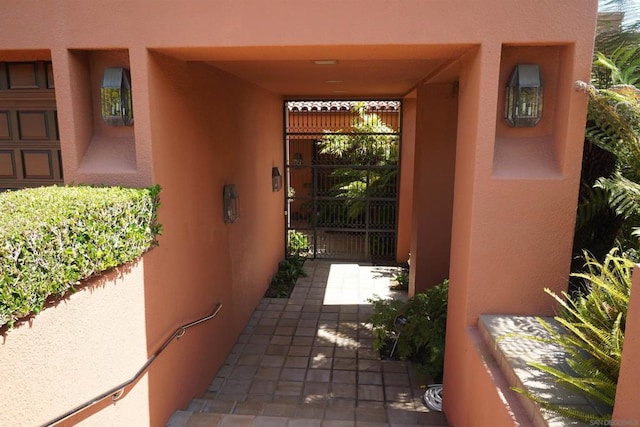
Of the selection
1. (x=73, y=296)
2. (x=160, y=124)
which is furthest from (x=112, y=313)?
(x=160, y=124)

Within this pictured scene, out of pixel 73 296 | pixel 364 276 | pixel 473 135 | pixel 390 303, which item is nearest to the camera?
pixel 73 296

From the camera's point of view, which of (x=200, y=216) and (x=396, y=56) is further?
(x=200, y=216)

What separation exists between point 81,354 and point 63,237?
0.67 m

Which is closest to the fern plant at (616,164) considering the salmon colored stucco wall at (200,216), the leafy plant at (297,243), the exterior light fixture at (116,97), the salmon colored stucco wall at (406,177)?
the salmon colored stucco wall at (200,216)

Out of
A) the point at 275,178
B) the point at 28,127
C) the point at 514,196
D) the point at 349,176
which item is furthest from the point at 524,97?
the point at 349,176

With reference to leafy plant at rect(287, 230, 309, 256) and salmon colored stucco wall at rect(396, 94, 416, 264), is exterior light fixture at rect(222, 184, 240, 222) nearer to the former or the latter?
salmon colored stucco wall at rect(396, 94, 416, 264)

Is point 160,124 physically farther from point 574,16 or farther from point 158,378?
Answer: point 574,16

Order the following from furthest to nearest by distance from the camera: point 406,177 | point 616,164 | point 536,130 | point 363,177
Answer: point 363,177 < point 406,177 < point 616,164 < point 536,130

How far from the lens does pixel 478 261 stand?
3184 millimetres

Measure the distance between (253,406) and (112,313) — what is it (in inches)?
69.8

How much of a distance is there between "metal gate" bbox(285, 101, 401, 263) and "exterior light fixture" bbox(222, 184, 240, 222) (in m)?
3.60

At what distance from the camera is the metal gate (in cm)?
852

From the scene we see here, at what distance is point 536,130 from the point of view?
10.7ft

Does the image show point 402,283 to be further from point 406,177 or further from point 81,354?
point 81,354
